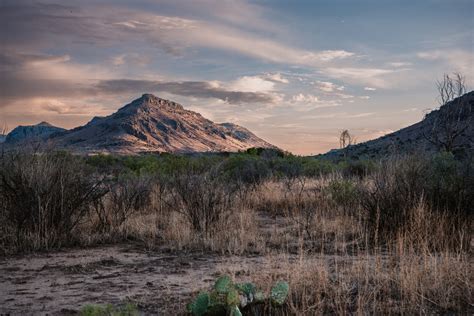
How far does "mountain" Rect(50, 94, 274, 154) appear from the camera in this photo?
11732 centimetres

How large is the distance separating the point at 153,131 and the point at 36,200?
126926 mm

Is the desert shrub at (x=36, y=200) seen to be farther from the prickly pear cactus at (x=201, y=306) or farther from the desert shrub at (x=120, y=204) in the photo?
the prickly pear cactus at (x=201, y=306)

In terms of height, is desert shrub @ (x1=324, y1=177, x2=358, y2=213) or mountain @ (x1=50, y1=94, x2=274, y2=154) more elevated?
mountain @ (x1=50, y1=94, x2=274, y2=154)

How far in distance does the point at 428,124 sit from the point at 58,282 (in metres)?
56.3

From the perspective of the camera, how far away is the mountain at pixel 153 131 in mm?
117319

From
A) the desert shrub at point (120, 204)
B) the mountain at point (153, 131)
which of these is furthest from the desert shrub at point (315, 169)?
the mountain at point (153, 131)

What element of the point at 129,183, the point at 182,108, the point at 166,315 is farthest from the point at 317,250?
the point at 182,108

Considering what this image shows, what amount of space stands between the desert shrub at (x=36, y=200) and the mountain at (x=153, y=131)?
9538 cm

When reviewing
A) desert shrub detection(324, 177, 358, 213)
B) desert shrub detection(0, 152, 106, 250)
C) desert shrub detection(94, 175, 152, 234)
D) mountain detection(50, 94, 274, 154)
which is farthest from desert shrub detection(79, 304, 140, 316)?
mountain detection(50, 94, 274, 154)

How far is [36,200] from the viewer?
9516mm

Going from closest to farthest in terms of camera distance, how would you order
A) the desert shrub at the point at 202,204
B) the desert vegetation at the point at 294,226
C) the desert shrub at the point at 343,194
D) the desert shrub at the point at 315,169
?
the desert vegetation at the point at 294,226, the desert shrub at the point at 202,204, the desert shrub at the point at 343,194, the desert shrub at the point at 315,169

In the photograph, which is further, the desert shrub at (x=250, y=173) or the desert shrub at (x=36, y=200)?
the desert shrub at (x=250, y=173)

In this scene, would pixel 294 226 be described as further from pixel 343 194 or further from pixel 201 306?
pixel 201 306

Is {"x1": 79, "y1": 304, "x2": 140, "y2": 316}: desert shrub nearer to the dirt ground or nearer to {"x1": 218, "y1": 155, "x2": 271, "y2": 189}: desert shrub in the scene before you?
the dirt ground
